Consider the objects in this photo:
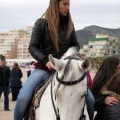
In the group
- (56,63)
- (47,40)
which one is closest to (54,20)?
(47,40)

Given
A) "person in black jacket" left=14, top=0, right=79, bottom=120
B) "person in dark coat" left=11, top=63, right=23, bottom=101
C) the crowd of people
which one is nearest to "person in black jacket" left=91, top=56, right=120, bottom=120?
the crowd of people

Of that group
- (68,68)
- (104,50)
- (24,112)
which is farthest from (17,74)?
(104,50)

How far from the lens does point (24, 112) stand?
4.40m

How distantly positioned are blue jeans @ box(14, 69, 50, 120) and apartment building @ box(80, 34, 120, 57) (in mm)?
151811

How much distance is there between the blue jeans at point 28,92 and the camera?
4.30 metres

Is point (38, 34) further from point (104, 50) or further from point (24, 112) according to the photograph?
point (104, 50)

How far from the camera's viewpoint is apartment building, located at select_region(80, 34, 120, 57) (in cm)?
15862

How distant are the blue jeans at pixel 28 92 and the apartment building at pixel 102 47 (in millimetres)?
151811

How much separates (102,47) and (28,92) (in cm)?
15653

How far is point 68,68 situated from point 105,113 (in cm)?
120

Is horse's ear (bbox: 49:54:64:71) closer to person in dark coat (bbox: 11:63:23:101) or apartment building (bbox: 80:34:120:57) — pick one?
person in dark coat (bbox: 11:63:23:101)

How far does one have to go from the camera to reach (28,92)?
4.30 metres

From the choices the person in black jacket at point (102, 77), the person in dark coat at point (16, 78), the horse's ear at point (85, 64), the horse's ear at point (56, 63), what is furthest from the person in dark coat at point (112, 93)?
the person in dark coat at point (16, 78)

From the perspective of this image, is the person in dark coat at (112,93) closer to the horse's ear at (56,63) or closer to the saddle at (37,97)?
the saddle at (37,97)
